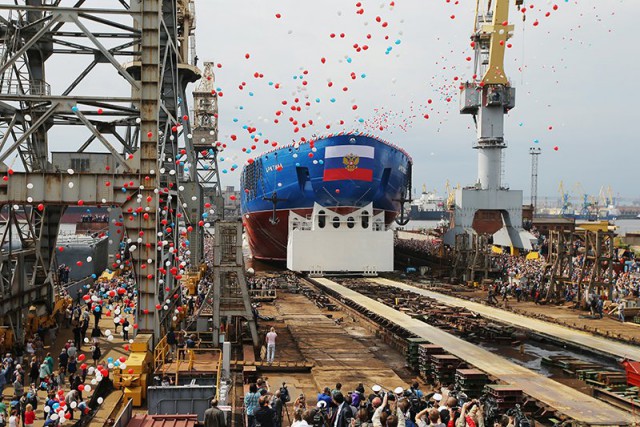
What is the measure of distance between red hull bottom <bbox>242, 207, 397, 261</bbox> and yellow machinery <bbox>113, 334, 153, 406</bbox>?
39.2 meters

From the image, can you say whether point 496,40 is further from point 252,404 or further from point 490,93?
point 252,404

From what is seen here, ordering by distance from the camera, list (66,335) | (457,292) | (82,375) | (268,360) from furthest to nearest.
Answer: (457,292) → (66,335) → (268,360) → (82,375)

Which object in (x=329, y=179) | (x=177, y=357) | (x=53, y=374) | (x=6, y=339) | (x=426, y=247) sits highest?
(x=329, y=179)

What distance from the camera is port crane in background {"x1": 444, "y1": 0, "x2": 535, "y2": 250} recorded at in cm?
7275

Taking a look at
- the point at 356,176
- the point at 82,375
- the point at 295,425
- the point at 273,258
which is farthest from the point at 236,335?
the point at 273,258

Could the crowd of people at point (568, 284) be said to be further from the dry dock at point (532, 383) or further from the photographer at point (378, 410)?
the photographer at point (378, 410)

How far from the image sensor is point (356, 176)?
5694 centimetres

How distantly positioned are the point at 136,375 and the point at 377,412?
29.9ft

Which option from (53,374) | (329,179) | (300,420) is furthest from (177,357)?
(329,179)

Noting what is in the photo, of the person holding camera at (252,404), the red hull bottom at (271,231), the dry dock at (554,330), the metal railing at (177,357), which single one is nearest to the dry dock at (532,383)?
the dry dock at (554,330)

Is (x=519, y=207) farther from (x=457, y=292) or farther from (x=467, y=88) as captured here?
(x=457, y=292)

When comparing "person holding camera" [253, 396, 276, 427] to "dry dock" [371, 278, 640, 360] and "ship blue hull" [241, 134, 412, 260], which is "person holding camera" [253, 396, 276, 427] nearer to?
"dry dock" [371, 278, 640, 360]

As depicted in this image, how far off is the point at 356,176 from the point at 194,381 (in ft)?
133

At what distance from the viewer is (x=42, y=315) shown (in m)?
28.4
